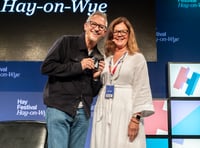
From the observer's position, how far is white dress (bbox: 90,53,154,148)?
6.82 feet

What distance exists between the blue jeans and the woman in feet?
0.34

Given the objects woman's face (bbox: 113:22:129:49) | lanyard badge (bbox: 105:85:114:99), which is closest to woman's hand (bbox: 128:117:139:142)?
lanyard badge (bbox: 105:85:114:99)

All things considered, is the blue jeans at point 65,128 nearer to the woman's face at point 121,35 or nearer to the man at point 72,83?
the man at point 72,83

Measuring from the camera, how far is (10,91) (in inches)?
138

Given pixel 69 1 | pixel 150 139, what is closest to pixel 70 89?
pixel 150 139

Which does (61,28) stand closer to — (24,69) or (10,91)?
(24,69)

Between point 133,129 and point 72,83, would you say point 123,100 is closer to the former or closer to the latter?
point 133,129

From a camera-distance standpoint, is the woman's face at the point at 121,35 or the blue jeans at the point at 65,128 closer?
the blue jeans at the point at 65,128

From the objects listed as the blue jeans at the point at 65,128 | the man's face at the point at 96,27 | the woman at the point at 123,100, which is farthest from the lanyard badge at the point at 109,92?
the man's face at the point at 96,27

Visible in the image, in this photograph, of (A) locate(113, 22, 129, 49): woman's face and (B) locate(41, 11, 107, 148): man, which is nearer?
(B) locate(41, 11, 107, 148): man

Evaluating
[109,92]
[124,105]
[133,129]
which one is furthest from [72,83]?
[133,129]

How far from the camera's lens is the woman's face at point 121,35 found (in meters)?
2.16

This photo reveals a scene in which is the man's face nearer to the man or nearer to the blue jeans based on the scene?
the man

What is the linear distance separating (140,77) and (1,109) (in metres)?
1.87
